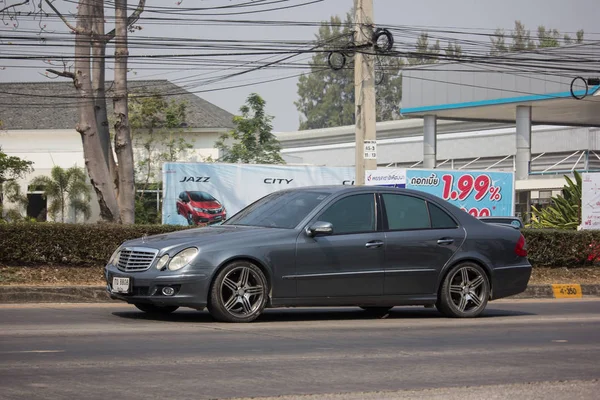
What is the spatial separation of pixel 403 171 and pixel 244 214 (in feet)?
48.3

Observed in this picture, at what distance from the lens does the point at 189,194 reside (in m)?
27.7

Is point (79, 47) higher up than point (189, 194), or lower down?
higher up


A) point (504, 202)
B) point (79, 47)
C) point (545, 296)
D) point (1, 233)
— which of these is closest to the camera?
point (1, 233)

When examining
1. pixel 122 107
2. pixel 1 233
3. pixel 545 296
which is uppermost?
pixel 122 107

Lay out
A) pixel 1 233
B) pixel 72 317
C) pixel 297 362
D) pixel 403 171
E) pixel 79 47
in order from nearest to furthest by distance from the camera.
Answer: pixel 297 362 < pixel 72 317 < pixel 1 233 < pixel 79 47 < pixel 403 171

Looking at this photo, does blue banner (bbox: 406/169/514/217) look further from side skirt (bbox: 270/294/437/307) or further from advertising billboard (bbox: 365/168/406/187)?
side skirt (bbox: 270/294/437/307)

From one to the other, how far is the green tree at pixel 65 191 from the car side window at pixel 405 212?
30.3 metres

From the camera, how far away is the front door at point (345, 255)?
34.2 ft

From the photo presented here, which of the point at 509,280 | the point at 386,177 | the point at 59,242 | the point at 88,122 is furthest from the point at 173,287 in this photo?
the point at 386,177

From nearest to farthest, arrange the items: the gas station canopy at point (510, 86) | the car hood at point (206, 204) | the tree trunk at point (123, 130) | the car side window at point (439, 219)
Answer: the car side window at point (439, 219), the tree trunk at point (123, 130), the car hood at point (206, 204), the gas station canopy at point (510, 86)

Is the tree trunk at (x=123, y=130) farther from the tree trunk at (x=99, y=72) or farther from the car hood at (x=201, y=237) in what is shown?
the car hood at (x=201, y=237)

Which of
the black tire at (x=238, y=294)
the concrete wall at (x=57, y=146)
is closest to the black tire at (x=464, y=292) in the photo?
the black tire at (x=238, y=294)

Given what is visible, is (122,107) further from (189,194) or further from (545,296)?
(545,296)

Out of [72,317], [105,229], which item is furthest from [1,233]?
[72,317]
